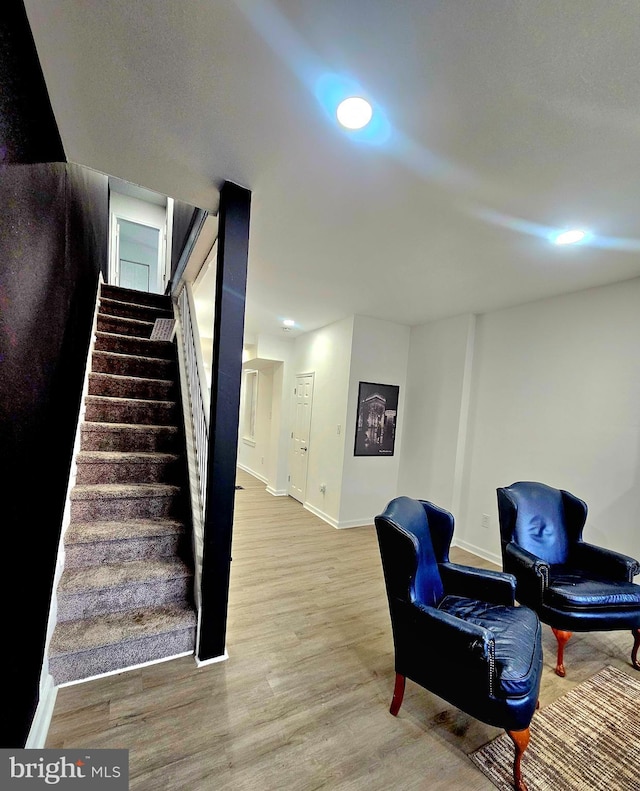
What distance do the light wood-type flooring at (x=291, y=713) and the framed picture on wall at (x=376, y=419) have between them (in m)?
2.18

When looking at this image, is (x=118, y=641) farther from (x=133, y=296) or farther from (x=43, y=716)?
(x=133, y=296)

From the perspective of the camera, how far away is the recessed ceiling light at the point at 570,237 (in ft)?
6.81

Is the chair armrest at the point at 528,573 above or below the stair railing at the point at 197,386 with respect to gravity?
below

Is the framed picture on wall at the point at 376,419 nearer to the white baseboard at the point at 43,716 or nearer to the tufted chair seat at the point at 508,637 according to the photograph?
the tufted chair seat at the point at 508,637

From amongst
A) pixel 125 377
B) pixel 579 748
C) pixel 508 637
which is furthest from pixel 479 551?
pixel 125 377

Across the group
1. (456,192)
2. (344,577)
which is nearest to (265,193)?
(456,192)

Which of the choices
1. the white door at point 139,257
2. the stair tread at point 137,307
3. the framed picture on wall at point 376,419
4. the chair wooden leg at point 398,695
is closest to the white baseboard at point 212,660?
the chair wooden leg at point 398,695

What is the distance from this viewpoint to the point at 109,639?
1.77 m

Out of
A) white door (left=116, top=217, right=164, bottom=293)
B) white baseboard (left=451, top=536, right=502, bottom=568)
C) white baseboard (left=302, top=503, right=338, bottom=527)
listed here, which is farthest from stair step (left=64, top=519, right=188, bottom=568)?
white door (left=116, top=217, right=164, bottom=293)

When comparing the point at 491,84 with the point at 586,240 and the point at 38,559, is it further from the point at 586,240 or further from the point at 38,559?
the point at 38,559

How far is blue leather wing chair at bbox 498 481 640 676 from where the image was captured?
6.31 feet

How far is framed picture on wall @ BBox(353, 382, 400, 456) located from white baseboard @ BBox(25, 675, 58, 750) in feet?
11.0

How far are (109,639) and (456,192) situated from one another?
305cm

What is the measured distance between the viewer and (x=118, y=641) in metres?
1.78
